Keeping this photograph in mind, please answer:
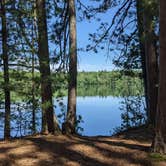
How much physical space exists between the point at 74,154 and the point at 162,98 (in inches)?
75.7

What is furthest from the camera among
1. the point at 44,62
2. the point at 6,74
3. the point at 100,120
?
the point at 100,120

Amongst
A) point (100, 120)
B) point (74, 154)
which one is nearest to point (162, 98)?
point (74, 154)

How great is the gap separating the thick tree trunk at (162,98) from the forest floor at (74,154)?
0.24 meters

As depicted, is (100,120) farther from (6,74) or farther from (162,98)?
(162,98)

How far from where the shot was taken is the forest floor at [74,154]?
23.6 feet

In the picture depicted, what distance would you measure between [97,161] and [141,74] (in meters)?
10.5

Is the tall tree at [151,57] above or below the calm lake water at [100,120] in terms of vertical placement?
above

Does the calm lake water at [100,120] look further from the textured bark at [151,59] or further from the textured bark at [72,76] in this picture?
the textured bark at [151,59]

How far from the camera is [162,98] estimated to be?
739cm

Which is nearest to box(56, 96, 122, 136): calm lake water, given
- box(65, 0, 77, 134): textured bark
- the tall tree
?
box(65, 0, 77, 134): textured bark

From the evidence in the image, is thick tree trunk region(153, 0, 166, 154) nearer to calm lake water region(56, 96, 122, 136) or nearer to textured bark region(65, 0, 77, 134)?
textured bark region(65, 0, 77, 134)

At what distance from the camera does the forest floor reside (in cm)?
721

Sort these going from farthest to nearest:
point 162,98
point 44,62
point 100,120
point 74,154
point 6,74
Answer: point 100,120, point 6,74, point 44,62, point 74,154, point 162,98

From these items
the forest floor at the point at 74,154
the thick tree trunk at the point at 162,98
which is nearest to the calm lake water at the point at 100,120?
the forest floor at the point at 74,154
